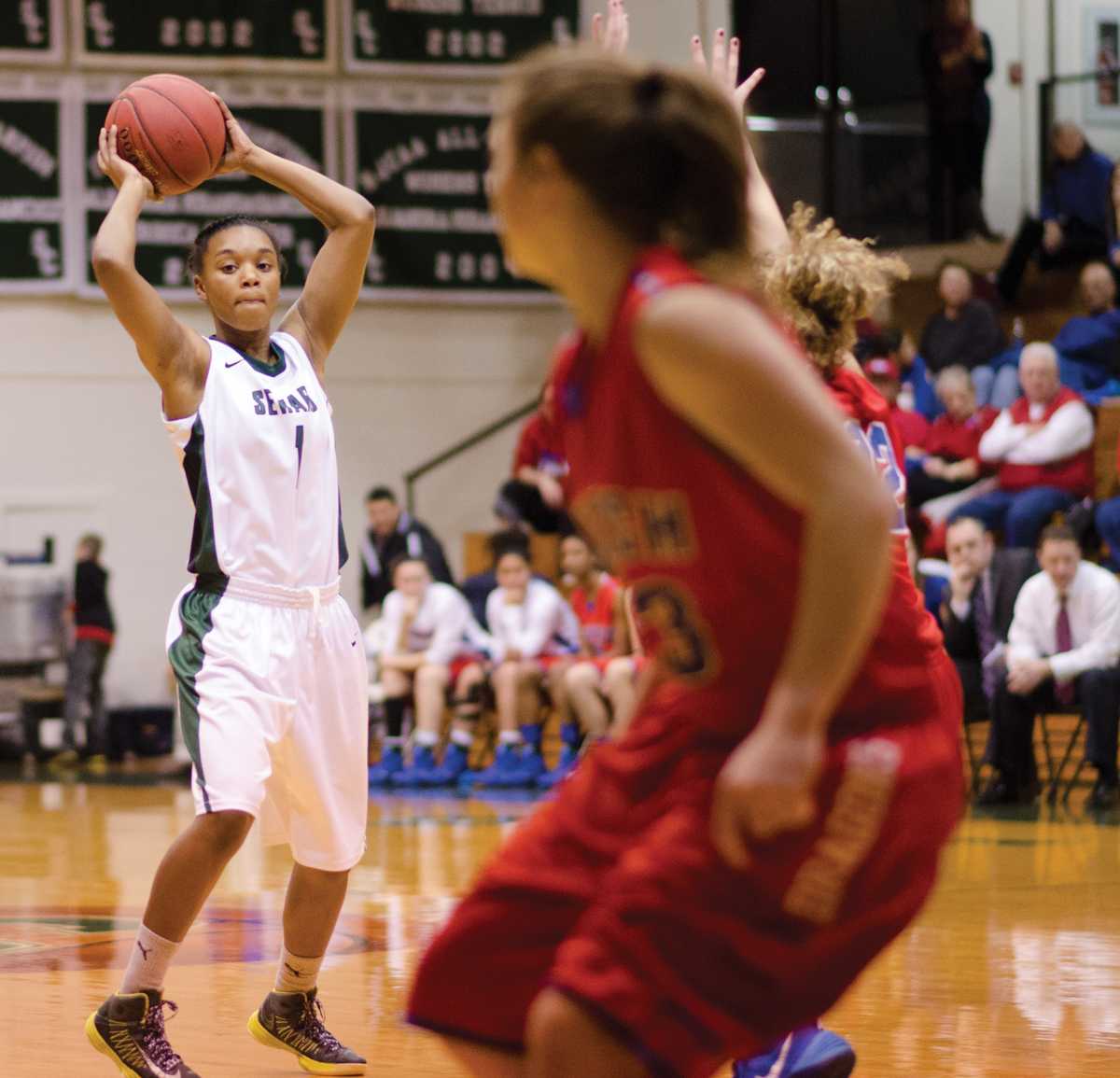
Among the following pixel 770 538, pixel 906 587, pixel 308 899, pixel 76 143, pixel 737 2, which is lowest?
pixel 308 899

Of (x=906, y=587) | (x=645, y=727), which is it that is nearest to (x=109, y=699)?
(x=906, y=587)

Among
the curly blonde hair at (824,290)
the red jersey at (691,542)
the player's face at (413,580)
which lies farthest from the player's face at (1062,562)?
the red jersey at (691,542)

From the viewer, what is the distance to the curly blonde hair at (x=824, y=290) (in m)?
3.74

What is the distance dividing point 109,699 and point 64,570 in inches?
40.9

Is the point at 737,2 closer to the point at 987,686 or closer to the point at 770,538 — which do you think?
the point at 987,686

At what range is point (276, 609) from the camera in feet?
13.3

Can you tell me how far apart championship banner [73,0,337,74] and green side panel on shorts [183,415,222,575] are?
35.7 feet

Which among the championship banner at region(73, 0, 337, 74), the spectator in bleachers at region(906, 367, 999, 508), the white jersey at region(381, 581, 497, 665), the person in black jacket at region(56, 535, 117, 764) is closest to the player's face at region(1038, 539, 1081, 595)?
the spectator in bleachers at region(906, 367, 999, 508)

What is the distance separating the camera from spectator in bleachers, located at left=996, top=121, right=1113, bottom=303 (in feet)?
43.6

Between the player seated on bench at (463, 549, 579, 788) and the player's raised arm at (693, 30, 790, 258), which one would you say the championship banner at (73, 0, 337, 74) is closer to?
the player seated on bench at (463, 549, 579, 788)

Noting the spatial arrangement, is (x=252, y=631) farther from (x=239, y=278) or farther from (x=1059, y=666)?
(x=1059, y=666)

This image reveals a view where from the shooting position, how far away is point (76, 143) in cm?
1420

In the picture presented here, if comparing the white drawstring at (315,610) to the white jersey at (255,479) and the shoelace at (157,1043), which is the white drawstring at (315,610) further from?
the shoelace at (157,1043)

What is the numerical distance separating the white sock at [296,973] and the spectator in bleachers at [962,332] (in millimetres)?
9271
